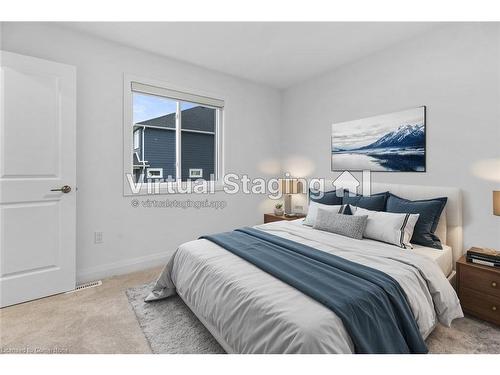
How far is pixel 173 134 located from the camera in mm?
3494

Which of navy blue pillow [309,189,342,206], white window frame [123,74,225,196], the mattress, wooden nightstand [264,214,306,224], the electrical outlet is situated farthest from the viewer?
wooden nightstand [264,214,306,224]

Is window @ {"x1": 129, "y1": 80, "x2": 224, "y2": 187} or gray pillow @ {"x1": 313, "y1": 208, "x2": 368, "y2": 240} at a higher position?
window @ {"x1": 129, "y1": 80, "x2": 224, "y2": 187}

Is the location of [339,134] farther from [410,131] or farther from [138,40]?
[138,40]

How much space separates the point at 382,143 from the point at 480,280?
1623 mm

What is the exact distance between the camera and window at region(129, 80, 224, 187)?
10.6 feet

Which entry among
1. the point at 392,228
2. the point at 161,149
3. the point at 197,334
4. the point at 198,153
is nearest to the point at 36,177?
the point at 161,149

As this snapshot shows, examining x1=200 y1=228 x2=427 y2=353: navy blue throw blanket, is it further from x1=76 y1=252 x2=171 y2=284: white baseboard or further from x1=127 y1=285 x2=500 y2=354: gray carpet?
x1=76 y1=252 x2=171 y2=284: white baseboard

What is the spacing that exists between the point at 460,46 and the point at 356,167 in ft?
4.97

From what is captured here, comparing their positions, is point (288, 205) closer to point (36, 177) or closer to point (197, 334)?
point (197, 334)

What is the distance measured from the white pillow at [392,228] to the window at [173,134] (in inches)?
89.2

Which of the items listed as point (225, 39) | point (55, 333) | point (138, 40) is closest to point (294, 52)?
point (225, 39)

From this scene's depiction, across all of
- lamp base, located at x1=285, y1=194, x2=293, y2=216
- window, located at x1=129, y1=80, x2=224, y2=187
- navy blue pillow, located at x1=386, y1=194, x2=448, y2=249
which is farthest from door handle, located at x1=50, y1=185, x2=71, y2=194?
navy blue pillow, located at x1=386, y1=194, x2=448, y2=249

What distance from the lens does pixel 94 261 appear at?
111 inches

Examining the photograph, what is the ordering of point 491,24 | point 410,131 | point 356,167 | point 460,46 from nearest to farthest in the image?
1. point 491,24
2. point 460,46
3. point 410,131
4. point 356,167
